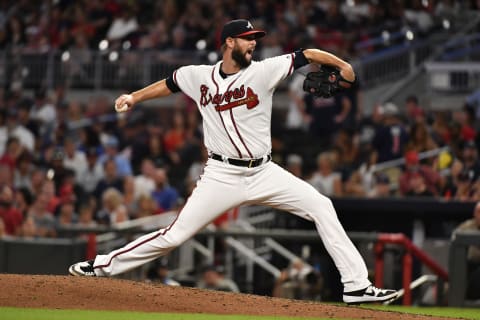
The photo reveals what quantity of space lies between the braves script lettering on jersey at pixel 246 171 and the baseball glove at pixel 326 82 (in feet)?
0.51

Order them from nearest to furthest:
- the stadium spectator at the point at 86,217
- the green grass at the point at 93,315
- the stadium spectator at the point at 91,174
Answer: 1. the green grass at the point at 93,315
2. the stadium spectator at the point at 86,217
3. the stadium spectator at the point at 91,174

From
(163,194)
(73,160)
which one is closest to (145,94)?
(163,194)

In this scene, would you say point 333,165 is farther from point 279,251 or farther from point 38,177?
point 38,177

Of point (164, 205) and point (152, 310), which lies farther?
point (164, 205)

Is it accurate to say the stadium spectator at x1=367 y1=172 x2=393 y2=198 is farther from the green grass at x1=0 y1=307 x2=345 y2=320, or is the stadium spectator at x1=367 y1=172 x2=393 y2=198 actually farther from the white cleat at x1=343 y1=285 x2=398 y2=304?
the green grass at x1=0 y1=307 x2=345 y2=320

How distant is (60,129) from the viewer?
757 inches

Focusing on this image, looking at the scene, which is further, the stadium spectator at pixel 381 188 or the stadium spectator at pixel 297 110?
the stadium spectator at pixel 297 110

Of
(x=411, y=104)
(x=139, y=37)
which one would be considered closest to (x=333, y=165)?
(x=411, y=104)

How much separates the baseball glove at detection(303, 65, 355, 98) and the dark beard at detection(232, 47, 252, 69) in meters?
0.49

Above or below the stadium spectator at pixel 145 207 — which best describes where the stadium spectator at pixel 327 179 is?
above

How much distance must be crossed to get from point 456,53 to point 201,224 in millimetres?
11502

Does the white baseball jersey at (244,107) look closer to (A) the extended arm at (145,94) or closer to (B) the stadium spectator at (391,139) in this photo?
(A) the extended arm at (145,94)

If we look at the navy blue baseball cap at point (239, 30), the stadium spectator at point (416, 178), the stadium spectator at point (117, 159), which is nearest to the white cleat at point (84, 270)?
the navy blue baseball cap at point (239, 30)

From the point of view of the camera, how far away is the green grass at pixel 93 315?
7.52 m
